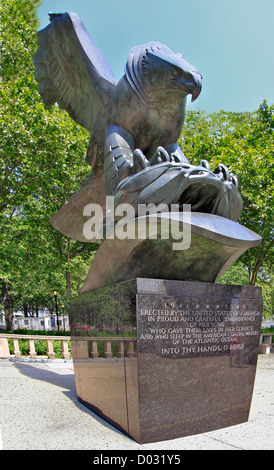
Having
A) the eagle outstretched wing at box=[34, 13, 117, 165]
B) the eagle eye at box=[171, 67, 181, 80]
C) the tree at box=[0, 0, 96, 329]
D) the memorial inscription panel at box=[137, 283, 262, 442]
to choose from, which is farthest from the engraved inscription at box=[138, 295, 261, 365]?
the tree at box=[0, 0, 96, 329]

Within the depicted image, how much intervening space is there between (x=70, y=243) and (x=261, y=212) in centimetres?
1026

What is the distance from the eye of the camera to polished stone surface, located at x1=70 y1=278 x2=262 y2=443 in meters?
3.60

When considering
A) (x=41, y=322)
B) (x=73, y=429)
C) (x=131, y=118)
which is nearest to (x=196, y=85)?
(x=131, y=118)

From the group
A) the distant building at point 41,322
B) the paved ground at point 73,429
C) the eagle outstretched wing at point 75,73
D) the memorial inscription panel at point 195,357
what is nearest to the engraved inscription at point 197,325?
the memorial inscription panel at point 195,357

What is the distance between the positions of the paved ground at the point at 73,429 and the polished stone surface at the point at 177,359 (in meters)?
0.16

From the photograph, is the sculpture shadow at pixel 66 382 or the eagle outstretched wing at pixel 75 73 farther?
the eagle outstretched wing at pixel 75 73

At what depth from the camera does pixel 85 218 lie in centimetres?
666

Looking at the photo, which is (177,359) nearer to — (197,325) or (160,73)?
(197,325)

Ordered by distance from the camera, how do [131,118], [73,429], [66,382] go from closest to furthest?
[73,429]
[131,118]
[66,382]

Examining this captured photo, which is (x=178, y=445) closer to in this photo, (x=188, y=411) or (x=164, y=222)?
(x=188, y=411)

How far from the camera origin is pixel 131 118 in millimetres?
5363

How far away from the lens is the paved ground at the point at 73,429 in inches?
135

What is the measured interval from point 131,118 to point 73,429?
4224mm

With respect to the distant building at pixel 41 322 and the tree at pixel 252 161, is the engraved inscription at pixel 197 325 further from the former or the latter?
the distant building at pixel 41 322
